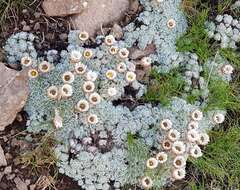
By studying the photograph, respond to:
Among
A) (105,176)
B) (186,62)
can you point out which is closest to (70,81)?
(105,176)

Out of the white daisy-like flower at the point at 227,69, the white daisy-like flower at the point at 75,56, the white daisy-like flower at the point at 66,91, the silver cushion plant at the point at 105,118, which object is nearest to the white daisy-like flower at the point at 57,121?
the silver cushion plant at the point at 105,118

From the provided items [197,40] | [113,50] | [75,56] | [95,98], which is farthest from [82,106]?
[197,40]

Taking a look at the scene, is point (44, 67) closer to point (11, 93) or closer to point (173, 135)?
point (11, 93)

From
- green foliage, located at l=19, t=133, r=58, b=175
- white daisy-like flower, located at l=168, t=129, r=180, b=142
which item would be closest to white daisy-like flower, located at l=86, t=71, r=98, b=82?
green foliage, located at l=19, t=133, r=58, b=175

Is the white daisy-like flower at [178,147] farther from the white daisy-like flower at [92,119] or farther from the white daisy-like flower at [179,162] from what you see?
the white daisy-like flower at [92,119]

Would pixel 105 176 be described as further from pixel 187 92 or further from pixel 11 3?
pixel 11 3

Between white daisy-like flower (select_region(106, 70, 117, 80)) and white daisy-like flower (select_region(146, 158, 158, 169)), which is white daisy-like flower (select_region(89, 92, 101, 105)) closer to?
white daisy-like flower (select_region(106, 70, 117, 80))

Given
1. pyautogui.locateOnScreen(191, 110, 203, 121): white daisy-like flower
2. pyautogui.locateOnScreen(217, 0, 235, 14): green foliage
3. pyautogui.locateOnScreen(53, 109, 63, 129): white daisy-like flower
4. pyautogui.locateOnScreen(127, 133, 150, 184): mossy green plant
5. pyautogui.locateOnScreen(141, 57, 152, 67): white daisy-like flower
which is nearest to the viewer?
pyautogui.locateOnScreen(53, 109, 63, 129): white daisy-like flower
